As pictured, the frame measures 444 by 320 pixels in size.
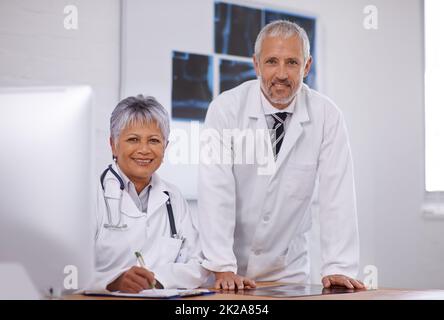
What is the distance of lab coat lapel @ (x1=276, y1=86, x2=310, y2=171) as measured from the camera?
2123 mm

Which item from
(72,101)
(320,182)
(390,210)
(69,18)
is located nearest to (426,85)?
(390,210)

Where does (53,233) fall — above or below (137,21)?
below

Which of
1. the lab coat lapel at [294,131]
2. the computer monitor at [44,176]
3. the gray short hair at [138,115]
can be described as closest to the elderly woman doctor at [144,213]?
the gray short hair at [138,115]

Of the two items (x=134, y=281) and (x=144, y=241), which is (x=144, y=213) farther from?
(x=134, y=281)

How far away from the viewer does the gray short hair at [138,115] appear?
6.76ft

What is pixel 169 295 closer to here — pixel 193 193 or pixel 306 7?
pixel 193 193

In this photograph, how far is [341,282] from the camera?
5.98ft

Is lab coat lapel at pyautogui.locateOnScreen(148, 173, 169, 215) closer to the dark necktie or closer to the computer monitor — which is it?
the dark necktie

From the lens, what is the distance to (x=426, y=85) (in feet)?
8.71

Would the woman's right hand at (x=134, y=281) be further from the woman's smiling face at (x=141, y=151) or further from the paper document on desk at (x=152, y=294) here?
the woman's smiling face at (x=141, y=151)

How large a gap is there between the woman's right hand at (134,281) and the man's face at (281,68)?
85 centimetres

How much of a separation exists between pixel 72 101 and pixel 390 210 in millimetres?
1761

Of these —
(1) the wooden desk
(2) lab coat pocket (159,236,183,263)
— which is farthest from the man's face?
(1) the wooden desk

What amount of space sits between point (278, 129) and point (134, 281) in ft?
2.74
